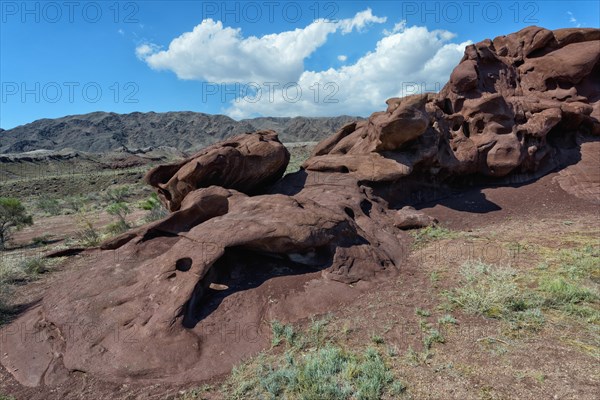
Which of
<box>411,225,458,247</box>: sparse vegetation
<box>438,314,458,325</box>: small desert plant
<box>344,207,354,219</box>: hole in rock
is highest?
<box>344,207,354,219</box>: hole in rock

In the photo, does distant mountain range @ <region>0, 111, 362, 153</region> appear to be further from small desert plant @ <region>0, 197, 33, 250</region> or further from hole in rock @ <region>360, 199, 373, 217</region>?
hole in rock @ <region>360, 199, 373, 217</region>

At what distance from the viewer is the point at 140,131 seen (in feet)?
438

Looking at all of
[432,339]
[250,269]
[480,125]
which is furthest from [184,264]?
[480,125]

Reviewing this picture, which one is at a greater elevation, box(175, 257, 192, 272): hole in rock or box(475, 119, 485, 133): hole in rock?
box(475, 119, 485, 133): hole in rock

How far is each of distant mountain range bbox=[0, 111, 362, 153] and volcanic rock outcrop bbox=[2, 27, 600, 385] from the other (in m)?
107

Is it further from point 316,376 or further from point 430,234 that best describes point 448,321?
point 430,234

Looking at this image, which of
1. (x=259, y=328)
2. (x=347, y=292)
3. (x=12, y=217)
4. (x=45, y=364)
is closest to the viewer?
(x=45, y=364)

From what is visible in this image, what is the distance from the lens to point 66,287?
6879mm

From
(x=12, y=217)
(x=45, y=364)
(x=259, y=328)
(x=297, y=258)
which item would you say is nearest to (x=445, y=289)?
(x=297, y=258)

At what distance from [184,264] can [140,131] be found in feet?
461

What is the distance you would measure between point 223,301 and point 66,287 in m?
3.03

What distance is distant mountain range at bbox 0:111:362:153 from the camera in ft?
407

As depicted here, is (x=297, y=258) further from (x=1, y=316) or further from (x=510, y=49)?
(x=510, y=49)

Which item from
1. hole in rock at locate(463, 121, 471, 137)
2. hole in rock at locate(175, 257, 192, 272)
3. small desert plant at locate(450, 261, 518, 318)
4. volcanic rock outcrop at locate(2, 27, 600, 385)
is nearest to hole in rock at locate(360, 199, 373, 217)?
volcanic rock outcrop at locate(2, 27, 600, 385)
